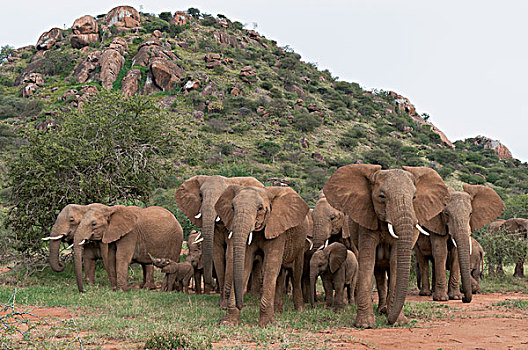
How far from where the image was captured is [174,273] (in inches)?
504

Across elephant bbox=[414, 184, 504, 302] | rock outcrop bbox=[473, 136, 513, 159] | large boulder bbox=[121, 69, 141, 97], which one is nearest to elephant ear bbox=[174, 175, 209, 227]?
elephant bbox=[414, 184, 504, 302]

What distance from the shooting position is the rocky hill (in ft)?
192

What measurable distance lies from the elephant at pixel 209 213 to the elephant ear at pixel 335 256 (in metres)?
1.99

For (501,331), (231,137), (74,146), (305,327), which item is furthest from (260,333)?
(231,137)

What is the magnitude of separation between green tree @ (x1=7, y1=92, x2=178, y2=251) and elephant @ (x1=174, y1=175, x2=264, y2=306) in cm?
483

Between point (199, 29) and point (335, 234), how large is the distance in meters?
91.2

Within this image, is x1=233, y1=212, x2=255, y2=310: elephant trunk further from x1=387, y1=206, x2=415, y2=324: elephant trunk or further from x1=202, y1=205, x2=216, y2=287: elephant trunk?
x1=202, y1=205, x2=216, y2=287: elephant trunk

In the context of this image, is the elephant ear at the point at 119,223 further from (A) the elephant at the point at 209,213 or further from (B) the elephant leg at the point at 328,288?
(B) the elephant leg at the point at 328,288

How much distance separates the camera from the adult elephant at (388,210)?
754 cm

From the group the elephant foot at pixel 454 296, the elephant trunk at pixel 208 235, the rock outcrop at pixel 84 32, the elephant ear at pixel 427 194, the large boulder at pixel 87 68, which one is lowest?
the elephant foot at pixel 454 296

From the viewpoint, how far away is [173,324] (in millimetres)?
7785

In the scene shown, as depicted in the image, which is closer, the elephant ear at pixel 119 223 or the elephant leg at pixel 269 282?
the elephant leg at pixel 269 282

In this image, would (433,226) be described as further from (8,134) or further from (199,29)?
(199,29)

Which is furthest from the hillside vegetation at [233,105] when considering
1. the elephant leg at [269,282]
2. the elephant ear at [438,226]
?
the elephant leg at [269,282]
